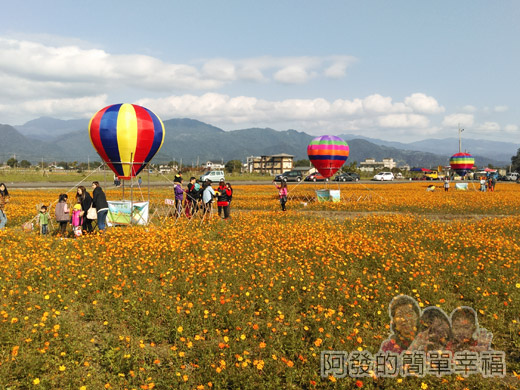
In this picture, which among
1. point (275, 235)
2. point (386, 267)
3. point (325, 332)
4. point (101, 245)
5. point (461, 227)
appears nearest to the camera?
point (325, 332)

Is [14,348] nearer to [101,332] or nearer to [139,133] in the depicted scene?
[101,332]

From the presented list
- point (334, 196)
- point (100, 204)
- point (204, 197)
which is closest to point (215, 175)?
point (334, 196)

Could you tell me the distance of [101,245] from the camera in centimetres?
1135

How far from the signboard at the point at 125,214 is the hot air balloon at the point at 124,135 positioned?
1.87m

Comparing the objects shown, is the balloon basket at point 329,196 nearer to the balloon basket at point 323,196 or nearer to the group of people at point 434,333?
the balloon basket at point 323,196

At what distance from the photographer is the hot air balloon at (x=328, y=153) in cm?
2850

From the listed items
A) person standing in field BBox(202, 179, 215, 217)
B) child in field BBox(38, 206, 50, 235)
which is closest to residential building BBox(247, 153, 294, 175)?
person standing in field BBox(202, 179, 215, 217)

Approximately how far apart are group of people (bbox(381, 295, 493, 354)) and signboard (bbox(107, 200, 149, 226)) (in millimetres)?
11467

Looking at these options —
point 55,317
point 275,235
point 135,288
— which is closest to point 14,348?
point 55,317

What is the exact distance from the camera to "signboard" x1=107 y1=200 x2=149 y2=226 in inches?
602

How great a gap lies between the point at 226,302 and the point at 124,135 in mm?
10944

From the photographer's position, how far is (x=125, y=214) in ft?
50.4

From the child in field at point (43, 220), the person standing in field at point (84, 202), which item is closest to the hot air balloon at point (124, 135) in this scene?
the person standing in field at point (84, 202)

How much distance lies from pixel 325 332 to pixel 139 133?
12.6 meters
